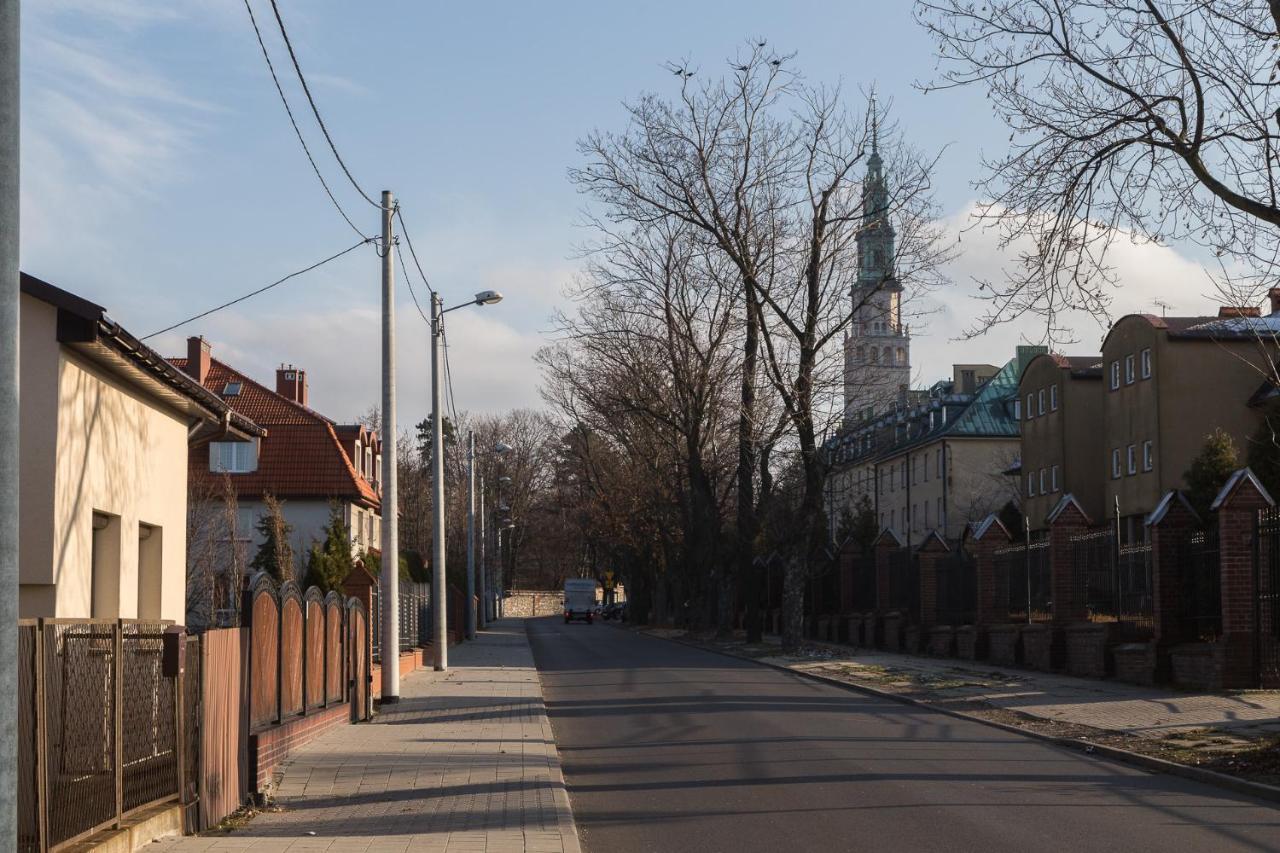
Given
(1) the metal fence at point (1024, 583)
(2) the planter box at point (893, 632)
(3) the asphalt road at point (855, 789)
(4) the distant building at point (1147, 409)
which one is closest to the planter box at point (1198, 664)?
(3) the asphalt road at point (855, 789)

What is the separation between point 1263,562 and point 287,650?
1310cm

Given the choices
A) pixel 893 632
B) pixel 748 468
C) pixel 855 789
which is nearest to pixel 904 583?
pixel 893 632

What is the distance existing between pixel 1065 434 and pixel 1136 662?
36.2 metres

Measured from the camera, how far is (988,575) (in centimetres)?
2972

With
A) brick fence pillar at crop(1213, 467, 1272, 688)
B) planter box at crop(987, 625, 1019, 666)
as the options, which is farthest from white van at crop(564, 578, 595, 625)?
brick fence pillar at crop(1213, 467, 1272, 688)

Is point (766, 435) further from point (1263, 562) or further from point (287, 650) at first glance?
point (287, 650)

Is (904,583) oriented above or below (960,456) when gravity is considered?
below

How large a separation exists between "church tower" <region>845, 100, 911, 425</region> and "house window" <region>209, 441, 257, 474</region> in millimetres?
26199

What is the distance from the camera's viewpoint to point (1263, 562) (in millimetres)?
19094

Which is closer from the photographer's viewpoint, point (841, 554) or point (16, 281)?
point (16, 281)

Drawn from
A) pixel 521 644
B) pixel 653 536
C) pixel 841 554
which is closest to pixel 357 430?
pixel 653 536

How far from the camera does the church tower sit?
34.9 m

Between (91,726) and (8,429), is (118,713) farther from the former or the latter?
(8,429)

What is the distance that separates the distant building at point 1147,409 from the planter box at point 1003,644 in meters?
15.4
